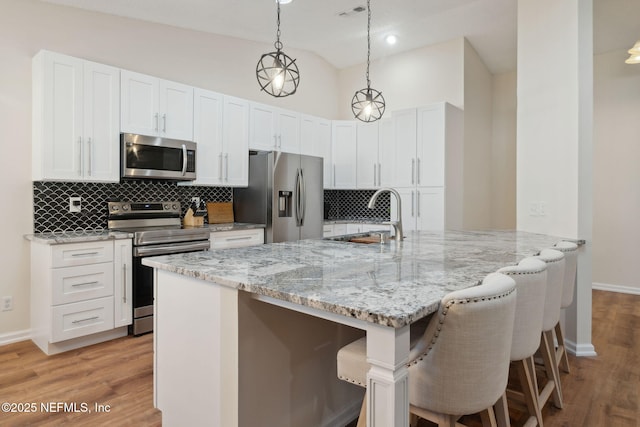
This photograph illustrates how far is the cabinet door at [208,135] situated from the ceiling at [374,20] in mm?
818

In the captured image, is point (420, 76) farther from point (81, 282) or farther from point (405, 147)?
point (81, 282)

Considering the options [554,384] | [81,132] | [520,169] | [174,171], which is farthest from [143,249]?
[520,169]

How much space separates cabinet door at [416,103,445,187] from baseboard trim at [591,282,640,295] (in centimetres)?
247

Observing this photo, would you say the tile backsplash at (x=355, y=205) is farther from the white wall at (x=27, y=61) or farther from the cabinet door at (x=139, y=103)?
the cabinet door at (x=139, y=103)

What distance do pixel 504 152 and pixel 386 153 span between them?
2057mm

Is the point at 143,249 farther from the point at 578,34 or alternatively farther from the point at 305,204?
the point at 578,34

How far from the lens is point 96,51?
345 centimetres

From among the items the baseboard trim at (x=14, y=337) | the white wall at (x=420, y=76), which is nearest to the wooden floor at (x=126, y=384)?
the baseboard trim at (x=14, y=337)

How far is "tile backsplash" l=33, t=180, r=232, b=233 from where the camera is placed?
3213mm

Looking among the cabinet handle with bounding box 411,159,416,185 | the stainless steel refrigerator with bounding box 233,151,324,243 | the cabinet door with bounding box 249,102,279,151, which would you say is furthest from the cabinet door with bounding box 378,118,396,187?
the cabinet door with bounding box 249,102,279,151

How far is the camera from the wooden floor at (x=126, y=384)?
2.01 m

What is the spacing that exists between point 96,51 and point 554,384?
14.7ft

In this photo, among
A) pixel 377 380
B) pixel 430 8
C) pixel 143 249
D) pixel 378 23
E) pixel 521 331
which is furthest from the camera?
pixel 378 23

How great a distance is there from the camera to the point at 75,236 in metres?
2.99
